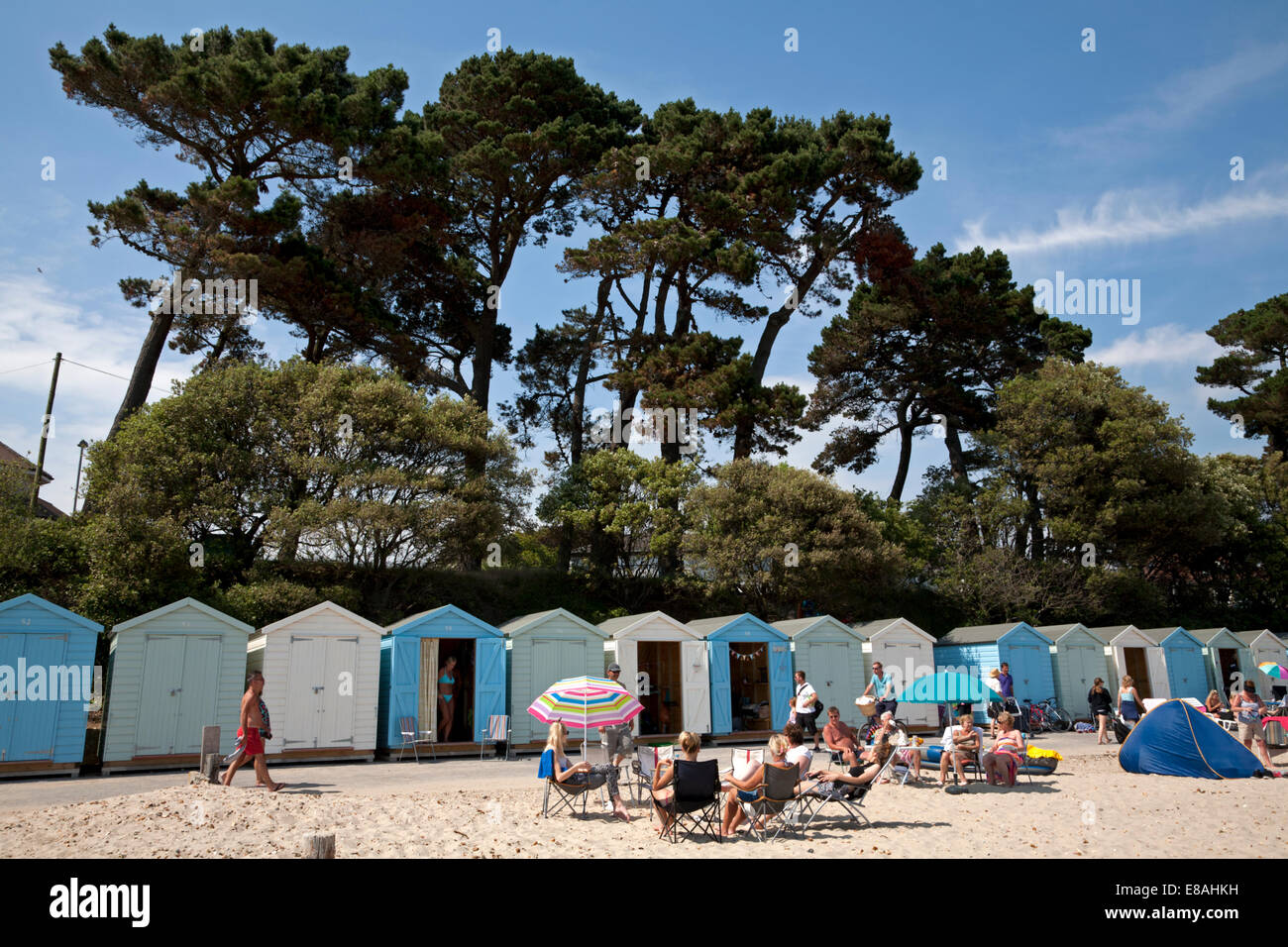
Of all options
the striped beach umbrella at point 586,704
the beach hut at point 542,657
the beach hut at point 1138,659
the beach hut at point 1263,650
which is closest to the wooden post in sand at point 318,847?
the striped beach umbrella at point 586,704

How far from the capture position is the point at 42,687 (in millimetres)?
11352

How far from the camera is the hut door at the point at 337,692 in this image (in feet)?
44.1

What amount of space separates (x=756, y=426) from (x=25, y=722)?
19.4 m

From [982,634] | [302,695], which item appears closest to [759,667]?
[982,634]

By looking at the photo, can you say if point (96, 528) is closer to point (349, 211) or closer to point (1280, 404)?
point (349, 211)

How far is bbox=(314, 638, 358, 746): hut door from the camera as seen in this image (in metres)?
13.4

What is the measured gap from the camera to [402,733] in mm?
13484

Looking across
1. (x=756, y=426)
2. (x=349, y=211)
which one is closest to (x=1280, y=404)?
(x=756, y=426)

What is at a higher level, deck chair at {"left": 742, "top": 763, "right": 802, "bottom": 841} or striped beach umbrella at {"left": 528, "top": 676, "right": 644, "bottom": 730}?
striped beach umbrella at {"left": 528, "top": 676, "right": 644, "bottom": 730}

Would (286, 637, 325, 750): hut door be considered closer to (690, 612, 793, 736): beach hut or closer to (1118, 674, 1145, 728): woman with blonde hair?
(690, 612, 793, 736): beach hut

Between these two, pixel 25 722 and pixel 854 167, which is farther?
pixel 854 167

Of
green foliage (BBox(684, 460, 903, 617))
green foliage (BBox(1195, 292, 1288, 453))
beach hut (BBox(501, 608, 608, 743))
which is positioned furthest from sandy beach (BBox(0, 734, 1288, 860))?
green foliage (BBox(1195, 292, 1288, 453))

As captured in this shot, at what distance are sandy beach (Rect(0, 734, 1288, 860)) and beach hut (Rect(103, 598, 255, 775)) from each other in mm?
1652
